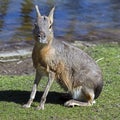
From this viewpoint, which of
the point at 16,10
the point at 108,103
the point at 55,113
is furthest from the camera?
Result: the point at 16,10

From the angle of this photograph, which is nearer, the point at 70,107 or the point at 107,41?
the point at 70,107

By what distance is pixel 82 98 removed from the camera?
20.3 feet

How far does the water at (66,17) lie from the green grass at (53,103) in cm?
363

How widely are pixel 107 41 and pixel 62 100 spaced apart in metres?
4.64

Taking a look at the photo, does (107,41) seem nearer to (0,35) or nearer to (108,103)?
(0,35)

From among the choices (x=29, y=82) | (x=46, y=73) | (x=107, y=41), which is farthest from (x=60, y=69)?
(x=107, y=41)

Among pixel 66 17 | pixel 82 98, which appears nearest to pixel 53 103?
pixel 82 98

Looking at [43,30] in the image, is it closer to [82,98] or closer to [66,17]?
[82,98]

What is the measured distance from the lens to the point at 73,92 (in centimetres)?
617

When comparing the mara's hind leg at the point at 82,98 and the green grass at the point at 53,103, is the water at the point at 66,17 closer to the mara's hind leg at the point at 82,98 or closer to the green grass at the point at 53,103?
the green grass at the point at 53,103

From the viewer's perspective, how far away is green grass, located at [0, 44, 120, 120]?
5.82m

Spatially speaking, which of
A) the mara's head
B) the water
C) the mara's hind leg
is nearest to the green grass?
the mara's hind leg

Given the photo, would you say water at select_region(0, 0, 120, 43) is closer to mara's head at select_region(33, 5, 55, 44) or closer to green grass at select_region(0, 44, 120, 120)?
green grass at select_region(0, 44, 120, 120)

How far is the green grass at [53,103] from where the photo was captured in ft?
19.1
